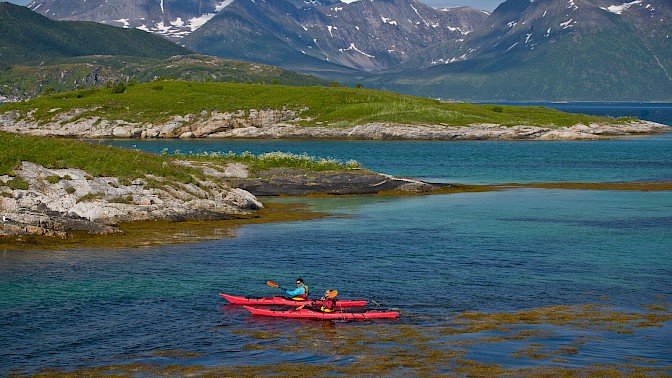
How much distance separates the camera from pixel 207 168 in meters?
80.5

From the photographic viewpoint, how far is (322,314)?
34.8m

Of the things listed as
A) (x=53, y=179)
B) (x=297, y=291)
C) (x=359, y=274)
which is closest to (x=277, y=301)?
(x=297, y=291)

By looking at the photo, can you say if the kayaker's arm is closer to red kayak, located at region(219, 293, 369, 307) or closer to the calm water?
red kayak, located at region(219, 293, 369, 307)

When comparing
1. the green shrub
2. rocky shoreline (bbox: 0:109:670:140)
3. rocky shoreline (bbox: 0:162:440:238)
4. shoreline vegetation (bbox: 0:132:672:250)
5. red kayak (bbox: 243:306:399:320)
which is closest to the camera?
red kayak (bbox: 243:306:399:320)

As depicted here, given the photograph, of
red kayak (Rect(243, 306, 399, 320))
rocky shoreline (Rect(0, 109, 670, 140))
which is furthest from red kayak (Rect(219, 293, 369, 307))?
rocky shoreline (Rect(0, 109, 670, 140))

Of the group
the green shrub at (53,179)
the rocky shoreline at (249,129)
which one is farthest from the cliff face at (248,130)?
the green shrub at (53,179)

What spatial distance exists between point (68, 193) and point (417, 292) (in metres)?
27.2

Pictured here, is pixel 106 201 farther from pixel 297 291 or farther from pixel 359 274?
pixel 297 291

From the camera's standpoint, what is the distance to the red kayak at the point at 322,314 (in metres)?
34.5

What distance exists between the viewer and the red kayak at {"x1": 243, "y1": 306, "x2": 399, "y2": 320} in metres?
34.5

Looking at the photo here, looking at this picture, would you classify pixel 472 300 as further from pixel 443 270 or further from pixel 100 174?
pixel 100 174

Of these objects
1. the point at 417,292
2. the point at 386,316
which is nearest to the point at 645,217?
the point at 417,292

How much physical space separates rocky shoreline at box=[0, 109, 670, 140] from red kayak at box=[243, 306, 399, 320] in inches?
6085

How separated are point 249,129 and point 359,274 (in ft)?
503
